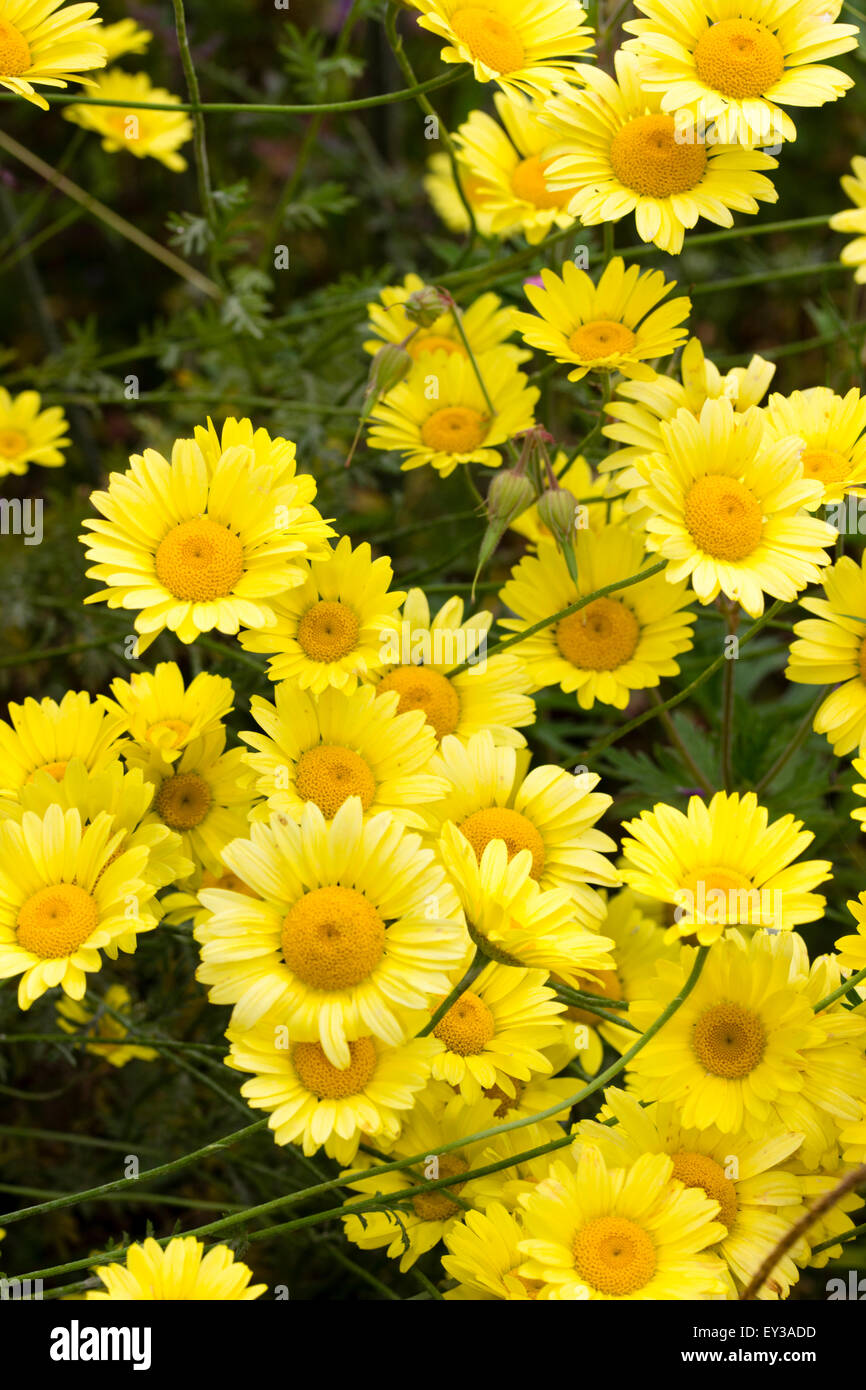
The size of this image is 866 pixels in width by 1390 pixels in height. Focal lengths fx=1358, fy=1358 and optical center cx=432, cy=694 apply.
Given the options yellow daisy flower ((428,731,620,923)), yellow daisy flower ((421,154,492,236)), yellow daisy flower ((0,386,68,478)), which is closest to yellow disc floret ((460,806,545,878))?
yellow daisy flower ((428,731,620,923))

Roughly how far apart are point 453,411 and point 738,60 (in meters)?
0.62

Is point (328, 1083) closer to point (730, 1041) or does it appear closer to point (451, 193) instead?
point (730, 1041)

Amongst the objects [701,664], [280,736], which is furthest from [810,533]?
[701,664]

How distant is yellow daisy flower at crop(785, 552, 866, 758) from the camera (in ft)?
5.65

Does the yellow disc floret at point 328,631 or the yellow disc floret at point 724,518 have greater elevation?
the yellow disc floret at point 724,518

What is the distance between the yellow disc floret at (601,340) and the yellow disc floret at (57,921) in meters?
0.95

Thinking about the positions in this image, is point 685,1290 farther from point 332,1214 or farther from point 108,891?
point 108,891

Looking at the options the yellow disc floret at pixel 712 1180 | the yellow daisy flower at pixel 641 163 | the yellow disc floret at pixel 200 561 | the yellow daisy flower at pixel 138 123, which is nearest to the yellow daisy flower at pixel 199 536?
the yellow disc floret at pixel 200 561

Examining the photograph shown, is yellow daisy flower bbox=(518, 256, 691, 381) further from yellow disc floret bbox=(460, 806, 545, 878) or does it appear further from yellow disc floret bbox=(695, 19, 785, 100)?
yellow disc floret bbox=(460, 806, 545, 878)

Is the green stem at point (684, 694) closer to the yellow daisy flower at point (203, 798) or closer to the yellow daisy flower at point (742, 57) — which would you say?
the yellow daisy flower at point (203, 798)

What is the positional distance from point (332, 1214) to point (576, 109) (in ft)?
4.64

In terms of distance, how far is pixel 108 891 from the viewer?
1.49 m

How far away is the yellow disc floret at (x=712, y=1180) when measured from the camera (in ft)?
4.89

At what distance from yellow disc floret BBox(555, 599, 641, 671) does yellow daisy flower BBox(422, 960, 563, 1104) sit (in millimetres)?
506
